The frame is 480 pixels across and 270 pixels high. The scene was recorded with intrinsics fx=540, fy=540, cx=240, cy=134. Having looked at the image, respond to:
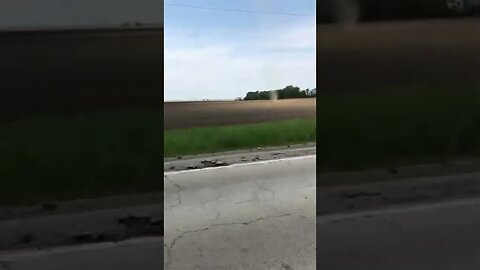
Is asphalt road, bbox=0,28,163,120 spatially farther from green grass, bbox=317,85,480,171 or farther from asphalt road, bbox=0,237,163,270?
green grass, bbox=317,85,480,171

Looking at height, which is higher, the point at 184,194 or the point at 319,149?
the point at 319,149

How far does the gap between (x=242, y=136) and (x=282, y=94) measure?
0.39 metres

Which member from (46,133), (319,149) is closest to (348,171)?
(319,149)

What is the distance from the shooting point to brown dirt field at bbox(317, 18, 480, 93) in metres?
2.14

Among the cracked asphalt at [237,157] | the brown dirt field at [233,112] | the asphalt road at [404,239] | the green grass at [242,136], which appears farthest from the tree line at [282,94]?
the asphalt road at [404,239]

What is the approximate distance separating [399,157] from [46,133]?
1.48 metres

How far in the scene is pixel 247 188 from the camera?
2.79 meters

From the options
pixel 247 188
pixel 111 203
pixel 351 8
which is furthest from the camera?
pixel 247 188

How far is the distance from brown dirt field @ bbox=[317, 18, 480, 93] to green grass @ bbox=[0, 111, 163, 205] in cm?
76

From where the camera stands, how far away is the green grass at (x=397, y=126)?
2201 mm

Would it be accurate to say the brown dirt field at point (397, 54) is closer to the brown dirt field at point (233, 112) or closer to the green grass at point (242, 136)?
the brown dirt field at point (233, 112)

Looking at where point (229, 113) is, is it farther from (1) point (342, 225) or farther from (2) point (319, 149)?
(1) point (342, 225)

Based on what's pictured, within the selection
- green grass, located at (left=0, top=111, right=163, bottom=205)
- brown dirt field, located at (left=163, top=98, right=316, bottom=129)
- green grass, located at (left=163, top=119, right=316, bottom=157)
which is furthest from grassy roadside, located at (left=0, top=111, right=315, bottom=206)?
green grass, located at (left=163, top=119, right=316, bottom=157)

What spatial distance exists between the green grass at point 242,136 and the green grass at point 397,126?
0.63 m
